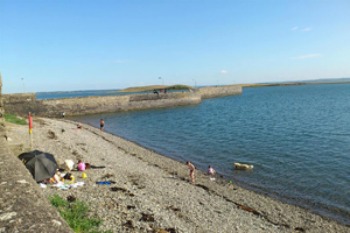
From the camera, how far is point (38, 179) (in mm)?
13133

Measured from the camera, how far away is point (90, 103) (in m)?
65.0

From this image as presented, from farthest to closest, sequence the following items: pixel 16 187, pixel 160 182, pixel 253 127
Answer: pixel 253 127 → pixel 160 182 → pixel 16 187

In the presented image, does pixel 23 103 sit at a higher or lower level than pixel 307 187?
higher

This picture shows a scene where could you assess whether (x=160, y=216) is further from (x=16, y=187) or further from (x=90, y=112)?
(x=90, y=112)

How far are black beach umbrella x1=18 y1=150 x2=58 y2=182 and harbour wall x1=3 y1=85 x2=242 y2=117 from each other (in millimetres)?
45869

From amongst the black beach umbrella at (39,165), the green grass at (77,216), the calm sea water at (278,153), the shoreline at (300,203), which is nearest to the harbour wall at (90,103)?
the calm sea water at (278,153)

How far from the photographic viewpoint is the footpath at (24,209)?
12.0ft

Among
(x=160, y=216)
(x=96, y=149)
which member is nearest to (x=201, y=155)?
(x=96, y=149)

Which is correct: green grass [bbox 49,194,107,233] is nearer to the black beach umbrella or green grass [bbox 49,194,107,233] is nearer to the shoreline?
the black beach umbrella

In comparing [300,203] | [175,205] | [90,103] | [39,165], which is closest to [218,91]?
[90,103]

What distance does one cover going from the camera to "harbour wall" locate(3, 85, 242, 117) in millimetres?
56562

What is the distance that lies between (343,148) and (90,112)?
51032 mm

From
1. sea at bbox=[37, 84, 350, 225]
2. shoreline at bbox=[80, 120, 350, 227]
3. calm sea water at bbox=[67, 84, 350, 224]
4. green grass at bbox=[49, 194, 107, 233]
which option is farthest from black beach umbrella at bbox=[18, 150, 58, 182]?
calm sea water at bbox=[67, 84, 350, 224]

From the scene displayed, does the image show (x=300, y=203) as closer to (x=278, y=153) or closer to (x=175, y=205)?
(x=175, y=205)
